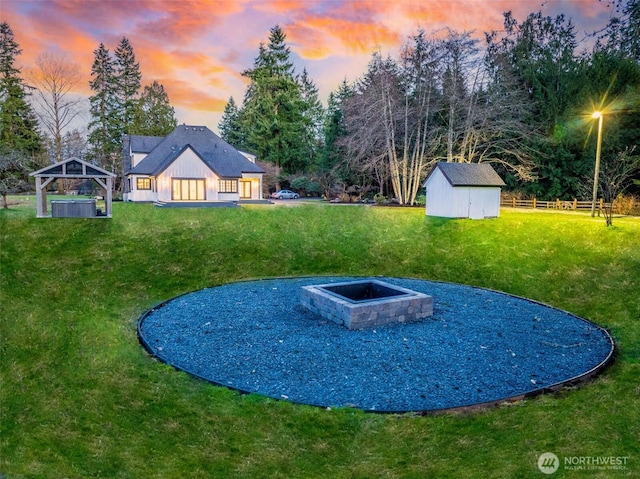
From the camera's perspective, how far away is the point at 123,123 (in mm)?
53625

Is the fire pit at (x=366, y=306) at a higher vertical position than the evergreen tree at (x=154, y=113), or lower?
lower

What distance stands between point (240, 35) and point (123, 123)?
42.9 m

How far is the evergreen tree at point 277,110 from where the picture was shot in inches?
2106

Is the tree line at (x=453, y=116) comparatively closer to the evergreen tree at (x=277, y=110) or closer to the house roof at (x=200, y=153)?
→ the evergreen tree at (x=277, y=110)

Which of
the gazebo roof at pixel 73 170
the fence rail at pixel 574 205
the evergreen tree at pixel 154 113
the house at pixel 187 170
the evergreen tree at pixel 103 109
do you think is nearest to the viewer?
the gazebo roof at pixel 73 170

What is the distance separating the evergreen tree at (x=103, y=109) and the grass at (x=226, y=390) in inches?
1517

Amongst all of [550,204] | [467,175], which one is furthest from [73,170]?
[550,204]

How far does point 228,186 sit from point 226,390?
25.0 m

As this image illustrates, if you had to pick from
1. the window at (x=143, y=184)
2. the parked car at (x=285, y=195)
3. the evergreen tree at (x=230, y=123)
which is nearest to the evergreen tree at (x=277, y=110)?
the parked car at (x=285, y=195)

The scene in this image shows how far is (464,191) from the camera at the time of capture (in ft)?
69.8

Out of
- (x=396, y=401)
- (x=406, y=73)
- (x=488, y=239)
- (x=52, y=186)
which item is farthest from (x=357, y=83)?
(x=396, y=401)

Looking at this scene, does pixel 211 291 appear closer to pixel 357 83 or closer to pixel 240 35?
pixel 240 35

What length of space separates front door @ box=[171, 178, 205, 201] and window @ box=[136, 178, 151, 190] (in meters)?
4.00

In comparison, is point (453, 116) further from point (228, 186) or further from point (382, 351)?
point (382, 351)
